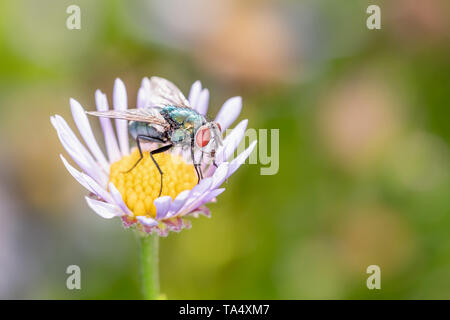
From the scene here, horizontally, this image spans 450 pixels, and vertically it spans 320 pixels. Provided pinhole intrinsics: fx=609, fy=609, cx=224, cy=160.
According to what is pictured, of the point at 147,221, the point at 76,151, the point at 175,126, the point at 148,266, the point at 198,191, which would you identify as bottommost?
the point at 148,266

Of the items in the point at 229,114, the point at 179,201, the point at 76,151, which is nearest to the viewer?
the point at 179,201

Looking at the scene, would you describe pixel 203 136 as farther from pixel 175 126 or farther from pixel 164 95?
pixel 164 95

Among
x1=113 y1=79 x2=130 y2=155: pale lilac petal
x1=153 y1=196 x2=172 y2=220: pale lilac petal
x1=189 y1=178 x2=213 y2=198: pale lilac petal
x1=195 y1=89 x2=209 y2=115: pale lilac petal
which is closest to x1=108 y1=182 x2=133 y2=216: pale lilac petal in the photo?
x1=153 y1=196 x2=172 y2=220: pale lilac petal

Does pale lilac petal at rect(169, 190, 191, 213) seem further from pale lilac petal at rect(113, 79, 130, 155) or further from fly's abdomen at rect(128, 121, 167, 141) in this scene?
pale lilac petal at rect(113, 79, 130, 155)

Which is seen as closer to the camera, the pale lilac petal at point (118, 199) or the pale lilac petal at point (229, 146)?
the pale lilac petal at point (118, 199)

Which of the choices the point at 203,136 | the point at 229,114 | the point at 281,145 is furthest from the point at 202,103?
the point at 281,145

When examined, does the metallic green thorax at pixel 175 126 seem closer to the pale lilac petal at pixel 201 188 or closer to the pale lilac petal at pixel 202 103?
the pale lilac petal at pixel 202 103

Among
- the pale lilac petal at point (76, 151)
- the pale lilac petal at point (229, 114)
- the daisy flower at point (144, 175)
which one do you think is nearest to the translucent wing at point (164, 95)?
the daisy flower at point (144, 175)

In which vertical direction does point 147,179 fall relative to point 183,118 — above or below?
below
